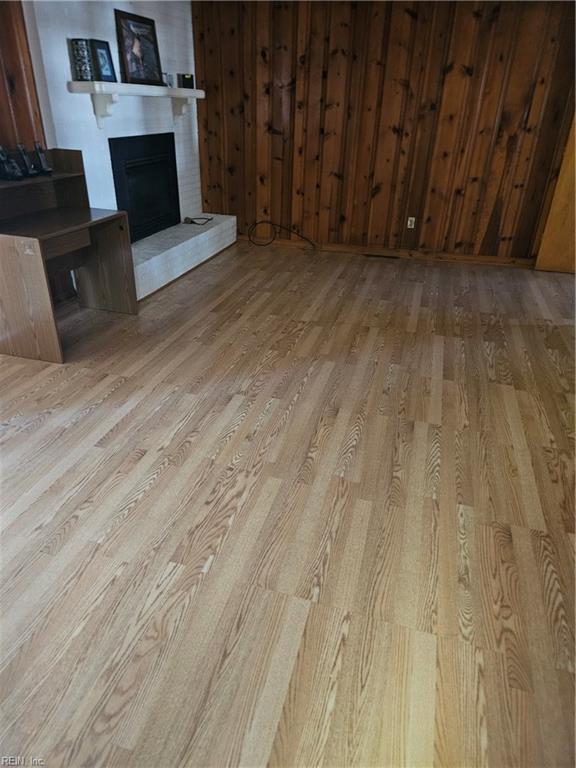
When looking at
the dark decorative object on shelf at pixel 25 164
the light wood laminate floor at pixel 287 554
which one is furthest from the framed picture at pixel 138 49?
the light wood laminate floor at pixel 287 554

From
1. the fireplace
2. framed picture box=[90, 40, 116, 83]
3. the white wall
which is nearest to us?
the white wall

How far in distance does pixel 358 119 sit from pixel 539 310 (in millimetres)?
2415

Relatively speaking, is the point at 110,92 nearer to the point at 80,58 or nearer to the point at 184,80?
the point at 80,58

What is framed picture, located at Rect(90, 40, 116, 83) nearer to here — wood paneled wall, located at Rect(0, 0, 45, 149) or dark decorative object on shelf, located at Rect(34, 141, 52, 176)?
wood paneled wall, located at Rect(0, 0, 45, 149)

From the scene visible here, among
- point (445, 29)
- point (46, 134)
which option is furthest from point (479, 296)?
point (46, 134)

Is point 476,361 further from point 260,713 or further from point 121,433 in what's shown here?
point 260,713

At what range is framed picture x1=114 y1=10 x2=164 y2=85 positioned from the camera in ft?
11.2

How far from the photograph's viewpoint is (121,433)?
211 cm

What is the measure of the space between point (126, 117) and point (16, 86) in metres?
1.04

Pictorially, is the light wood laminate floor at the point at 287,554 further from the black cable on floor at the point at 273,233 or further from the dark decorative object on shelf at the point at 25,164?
the black cable on floor at the point at 273,233

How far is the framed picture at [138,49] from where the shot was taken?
3408 mm

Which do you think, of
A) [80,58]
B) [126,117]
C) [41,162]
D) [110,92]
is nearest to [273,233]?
[126,117]

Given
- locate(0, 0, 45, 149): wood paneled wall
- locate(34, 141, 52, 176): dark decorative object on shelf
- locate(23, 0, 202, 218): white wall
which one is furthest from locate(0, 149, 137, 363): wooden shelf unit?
locate(23, 0, 202, 218): white wall

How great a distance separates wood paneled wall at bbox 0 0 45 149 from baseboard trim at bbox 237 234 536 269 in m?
2.66
